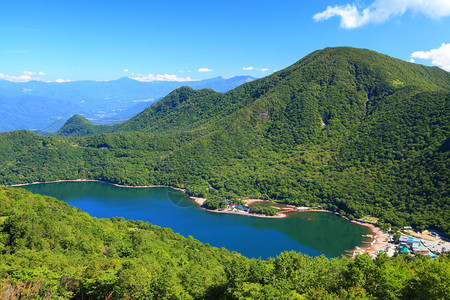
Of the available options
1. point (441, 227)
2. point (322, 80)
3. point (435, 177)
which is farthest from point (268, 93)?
point (441, 227)

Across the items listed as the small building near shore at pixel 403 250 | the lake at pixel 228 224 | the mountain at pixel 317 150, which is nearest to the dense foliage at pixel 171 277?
the lake at pixel 228 224

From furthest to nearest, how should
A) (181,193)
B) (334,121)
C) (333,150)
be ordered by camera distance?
(334,121) < (333,150) < (181,193)

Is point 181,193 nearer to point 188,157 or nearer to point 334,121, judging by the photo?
point 188,157

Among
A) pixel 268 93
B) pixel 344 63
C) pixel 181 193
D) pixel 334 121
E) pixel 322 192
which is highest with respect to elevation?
pixel 344 63

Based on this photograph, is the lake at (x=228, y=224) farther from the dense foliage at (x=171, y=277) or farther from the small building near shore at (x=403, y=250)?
the dense foliage at (x=171, y=277)

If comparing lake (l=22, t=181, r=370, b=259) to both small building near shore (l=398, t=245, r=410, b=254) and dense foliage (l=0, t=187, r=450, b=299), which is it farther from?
dense foliage (l=0, t=187, r=450, b=299)

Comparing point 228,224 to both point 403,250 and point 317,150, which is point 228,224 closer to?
point 403,250
